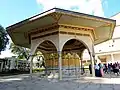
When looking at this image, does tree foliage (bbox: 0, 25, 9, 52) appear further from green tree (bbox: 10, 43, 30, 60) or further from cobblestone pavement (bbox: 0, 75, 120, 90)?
cobblestone pavement (bbox: 0, 75, 120, 90)

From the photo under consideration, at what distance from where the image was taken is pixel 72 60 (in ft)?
52.1

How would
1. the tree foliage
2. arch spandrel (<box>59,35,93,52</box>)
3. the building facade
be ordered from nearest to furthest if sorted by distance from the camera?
arch spandrel (<box>59,35,93,52</box>)
the building facade
the tree foliage

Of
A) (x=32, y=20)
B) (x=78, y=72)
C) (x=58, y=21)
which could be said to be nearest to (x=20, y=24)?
(x=32, y=20)

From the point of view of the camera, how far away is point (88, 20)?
468 inches

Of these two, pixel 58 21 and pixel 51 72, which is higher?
pixel 58 21

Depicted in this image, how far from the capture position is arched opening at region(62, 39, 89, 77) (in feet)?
46.9

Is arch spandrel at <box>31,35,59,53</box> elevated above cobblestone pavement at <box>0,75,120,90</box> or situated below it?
above

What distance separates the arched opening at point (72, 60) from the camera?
14289mm

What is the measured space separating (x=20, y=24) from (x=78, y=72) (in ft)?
20.6

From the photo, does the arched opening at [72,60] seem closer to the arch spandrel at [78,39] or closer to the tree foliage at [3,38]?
the arch spandrel at [78,39]

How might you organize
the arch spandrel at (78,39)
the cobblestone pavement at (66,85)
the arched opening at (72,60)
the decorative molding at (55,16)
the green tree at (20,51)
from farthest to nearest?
the green tree at (20,51)
the arched opening at (72,60)
the arch spandrel at (78,39)
the decorative molding at (55,16)
the cobblestone pavement at (66,85)

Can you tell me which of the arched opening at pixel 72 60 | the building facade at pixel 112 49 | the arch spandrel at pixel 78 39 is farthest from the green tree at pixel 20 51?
the arch spandrel at pixel 78 39

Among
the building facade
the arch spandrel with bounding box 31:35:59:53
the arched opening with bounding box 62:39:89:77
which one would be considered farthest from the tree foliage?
the arch spandrel with bounding box 31:35:59:53

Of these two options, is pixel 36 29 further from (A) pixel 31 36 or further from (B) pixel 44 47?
(B) pixel 44 47
